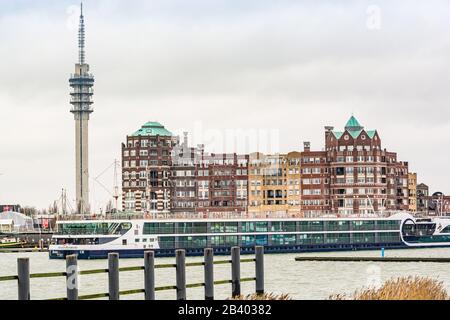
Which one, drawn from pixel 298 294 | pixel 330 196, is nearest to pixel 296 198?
pixel 330 196

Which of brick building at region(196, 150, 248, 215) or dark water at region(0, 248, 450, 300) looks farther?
brick building at region(196, 150, 248, 215)

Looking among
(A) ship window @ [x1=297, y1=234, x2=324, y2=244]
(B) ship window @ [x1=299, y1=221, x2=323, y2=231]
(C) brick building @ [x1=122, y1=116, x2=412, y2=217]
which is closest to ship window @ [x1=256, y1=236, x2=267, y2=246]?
(A) ship window @ [x1=297, y1=234, x2=324, y2=244]

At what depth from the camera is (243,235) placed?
129 m

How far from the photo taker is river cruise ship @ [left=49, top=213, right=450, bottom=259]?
4636 inches

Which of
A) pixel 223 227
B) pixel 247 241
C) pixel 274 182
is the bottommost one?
pixel 247 241

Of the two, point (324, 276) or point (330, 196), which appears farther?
point (330, 196)

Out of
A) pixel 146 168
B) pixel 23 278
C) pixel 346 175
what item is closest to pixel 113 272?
pixel 23 278

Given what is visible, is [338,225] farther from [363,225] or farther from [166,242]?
[166,242]

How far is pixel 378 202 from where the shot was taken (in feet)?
596

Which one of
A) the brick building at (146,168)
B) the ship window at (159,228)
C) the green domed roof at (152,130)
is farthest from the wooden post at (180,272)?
the green domed roof at (152,130)

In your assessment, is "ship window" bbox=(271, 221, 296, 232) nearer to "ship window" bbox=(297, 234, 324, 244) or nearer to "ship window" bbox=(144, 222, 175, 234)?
"ship window" bbox=(297, 234, 324, 244)

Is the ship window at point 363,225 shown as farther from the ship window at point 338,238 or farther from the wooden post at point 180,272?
the wooden post at point 180,272
